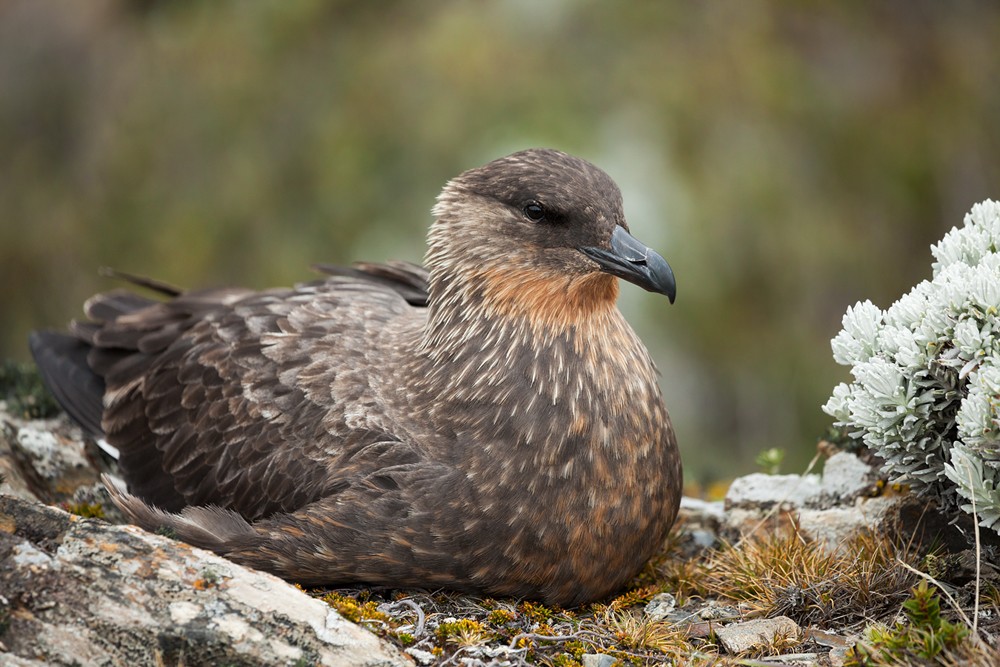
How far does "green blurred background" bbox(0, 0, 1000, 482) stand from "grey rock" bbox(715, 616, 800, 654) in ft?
13.4

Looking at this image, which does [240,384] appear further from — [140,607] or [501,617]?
[501,617]

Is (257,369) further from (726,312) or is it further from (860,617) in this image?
(726,312)

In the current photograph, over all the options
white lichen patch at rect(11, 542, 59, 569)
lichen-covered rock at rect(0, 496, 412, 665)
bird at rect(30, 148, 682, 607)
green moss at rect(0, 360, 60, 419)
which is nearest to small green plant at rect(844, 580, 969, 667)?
bird at rect(30, 148, 682, 607)

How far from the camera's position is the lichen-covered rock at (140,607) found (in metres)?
3.34

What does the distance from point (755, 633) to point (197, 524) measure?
2.32 m

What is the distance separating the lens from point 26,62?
9656 mm

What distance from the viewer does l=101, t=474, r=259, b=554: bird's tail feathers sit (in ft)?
14.3

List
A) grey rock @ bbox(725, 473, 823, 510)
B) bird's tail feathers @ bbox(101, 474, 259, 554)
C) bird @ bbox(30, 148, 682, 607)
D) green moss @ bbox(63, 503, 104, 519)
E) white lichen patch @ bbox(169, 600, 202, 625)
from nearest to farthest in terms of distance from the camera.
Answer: white lichen patch @ bbox(169, 600, 202, 625) → bird @ bbox(30, 148, 682, 607) → bird's tail feathers @ bbox(101, 474, 259, 554) → grey rock @ bbox(725, 473, 823, 510) → green moss @ bbox(63, 503, 104, 519)

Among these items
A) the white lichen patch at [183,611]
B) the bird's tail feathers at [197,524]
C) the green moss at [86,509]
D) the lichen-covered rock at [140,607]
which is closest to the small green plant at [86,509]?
the green moss at [86,509]

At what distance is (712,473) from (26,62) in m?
7.14

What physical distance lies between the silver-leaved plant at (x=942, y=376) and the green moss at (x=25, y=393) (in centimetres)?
429

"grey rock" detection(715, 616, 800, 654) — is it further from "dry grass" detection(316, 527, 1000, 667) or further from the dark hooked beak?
the dark hooked beak

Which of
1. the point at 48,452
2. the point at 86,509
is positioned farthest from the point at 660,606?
the point at 48,452

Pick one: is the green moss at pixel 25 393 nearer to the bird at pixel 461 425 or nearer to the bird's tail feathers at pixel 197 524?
the bird at pixel 461 425
